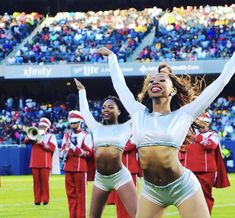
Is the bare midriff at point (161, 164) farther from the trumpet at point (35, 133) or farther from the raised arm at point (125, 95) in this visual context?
the trumpet at point (35, 133)

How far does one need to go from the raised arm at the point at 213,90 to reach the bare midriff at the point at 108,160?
124 inches

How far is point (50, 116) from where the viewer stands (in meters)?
39.4

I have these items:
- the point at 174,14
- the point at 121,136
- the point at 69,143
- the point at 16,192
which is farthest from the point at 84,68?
the point at 121,136

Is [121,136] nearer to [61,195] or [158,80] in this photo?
[158,80]

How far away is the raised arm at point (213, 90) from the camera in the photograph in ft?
22.4

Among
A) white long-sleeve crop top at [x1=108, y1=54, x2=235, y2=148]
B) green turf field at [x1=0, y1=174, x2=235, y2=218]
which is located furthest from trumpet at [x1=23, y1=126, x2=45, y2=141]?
white long-sleeve crop top at [x1=108, y1=54, x2=235, y2=148]

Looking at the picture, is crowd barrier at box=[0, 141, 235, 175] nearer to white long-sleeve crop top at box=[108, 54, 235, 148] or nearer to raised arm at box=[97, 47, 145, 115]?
raised arm at box=[97, 47, 145, 115]

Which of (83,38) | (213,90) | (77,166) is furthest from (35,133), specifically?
(83,38)

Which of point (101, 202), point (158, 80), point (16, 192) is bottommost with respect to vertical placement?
point (16, 192)

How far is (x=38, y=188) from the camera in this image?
17594mm

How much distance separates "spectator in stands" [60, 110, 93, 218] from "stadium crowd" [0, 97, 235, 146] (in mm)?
20551

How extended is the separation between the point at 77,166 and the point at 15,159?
19.4 meters

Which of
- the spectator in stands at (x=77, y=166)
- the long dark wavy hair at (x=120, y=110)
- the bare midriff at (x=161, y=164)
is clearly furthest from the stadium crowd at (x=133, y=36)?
the bare midriff at (x=161, y=164)

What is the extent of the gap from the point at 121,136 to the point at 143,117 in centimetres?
318
